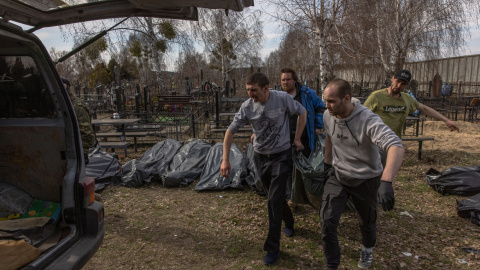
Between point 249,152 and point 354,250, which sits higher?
point 249,152

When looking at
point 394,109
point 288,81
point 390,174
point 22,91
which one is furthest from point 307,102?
point 22,91

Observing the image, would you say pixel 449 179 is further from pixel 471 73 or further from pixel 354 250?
pixel 471 73

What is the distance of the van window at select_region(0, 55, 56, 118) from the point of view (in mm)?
2742

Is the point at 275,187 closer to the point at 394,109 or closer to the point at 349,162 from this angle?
the point at 349,162

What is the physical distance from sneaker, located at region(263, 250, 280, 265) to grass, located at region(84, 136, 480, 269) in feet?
0.23

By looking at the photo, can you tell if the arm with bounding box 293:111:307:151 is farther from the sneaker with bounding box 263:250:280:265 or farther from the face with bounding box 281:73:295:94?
the sneaker with bounding box 263:250:280:265

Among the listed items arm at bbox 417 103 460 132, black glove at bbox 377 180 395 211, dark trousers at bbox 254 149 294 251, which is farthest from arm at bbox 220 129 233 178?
arm at bbox 417 103 460 132

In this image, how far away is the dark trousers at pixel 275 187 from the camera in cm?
303

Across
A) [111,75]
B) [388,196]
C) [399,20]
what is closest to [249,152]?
[388,196]

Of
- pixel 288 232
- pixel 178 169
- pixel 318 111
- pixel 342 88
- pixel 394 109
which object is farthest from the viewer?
pixel 178 169

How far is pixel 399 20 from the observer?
15.3 metres

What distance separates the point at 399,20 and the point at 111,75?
85.6ft

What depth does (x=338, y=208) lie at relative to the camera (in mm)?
2674

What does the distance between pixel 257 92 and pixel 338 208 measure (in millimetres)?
1358
